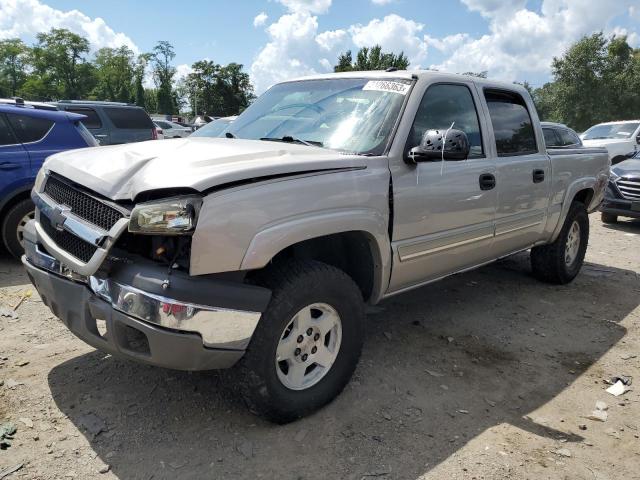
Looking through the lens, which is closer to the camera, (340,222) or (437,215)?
(340,222)

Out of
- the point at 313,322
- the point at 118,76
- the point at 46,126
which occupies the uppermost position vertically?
the point at 118,76

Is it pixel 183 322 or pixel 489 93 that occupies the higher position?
pixel 489 93

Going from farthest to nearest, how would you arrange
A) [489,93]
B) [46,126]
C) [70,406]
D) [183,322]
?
[46,126], [489,93], [70,406], [183,322]

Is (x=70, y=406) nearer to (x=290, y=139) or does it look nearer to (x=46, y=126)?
(x=290, y=139)

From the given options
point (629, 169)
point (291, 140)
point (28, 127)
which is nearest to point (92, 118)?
point (28, 127)

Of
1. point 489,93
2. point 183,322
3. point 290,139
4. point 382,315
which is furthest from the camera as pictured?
point 382,315

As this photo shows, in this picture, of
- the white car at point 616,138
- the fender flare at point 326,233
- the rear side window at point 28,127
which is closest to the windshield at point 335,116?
the fender flare at point 326,233

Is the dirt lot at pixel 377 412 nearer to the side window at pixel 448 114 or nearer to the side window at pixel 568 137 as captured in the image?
the side window at pixel 448 114

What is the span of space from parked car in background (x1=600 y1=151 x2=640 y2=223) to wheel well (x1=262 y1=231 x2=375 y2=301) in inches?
306

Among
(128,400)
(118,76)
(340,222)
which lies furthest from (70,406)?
(118,76)

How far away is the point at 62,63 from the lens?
79.6 metres

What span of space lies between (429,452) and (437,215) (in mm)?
1496

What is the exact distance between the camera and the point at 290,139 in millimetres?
3365

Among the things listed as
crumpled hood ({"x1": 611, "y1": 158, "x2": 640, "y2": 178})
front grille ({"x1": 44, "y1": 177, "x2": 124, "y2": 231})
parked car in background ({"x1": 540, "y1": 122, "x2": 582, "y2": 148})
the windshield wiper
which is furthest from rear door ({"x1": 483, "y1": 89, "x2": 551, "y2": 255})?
crumpled hood ({"x1": 611, "y1": 158, "x2": 640, "y2": 178})
